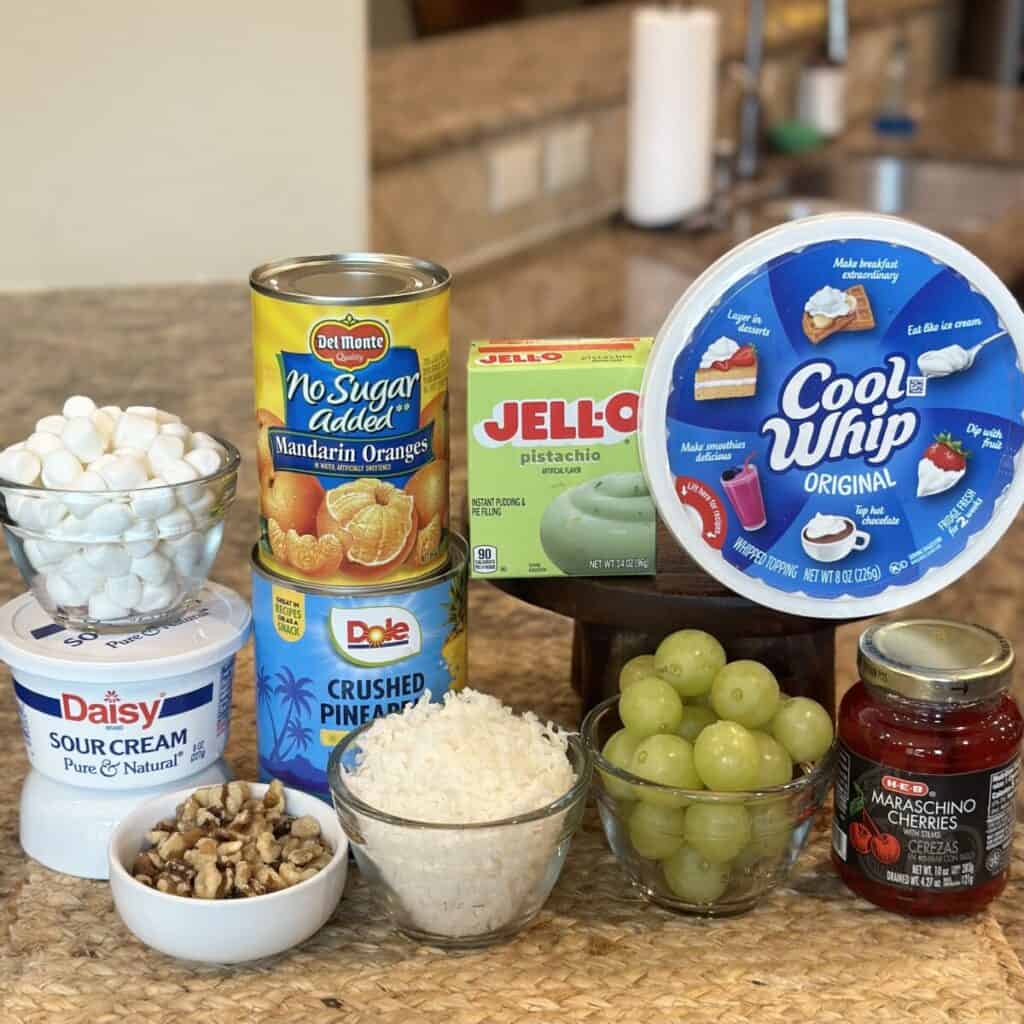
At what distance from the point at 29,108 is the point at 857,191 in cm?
219

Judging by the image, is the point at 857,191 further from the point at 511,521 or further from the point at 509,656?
the point at 511,521

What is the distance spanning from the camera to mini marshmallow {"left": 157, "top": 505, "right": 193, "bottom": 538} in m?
0.96

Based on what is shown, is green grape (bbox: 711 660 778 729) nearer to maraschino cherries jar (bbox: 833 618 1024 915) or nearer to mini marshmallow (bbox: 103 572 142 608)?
maraschino cherries jar (bbox: 833 618 1024 915)

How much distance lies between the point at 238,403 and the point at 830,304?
1.04m

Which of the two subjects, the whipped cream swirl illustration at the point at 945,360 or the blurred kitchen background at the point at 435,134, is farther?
the blurred kitchen background at the point at 435,134

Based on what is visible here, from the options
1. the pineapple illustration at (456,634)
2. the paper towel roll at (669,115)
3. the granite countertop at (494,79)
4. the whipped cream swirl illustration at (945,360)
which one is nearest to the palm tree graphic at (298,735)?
the pineapple illustration at (456,634)

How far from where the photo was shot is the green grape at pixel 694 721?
95 cm

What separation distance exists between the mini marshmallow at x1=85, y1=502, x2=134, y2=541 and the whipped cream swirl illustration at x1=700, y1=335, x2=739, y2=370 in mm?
369

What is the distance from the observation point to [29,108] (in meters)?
2.11

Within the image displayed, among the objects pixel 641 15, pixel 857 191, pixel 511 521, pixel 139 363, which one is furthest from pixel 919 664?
pixel 857 191

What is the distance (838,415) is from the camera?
98 cm

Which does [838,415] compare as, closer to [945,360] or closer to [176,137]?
[945,360]

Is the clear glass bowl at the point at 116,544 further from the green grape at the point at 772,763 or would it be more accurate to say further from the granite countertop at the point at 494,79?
the granite countertop at the point at 494,79

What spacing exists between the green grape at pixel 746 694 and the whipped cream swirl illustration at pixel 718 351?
189mm
